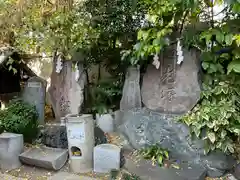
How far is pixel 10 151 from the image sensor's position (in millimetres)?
3547

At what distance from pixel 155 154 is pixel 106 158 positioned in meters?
0.66

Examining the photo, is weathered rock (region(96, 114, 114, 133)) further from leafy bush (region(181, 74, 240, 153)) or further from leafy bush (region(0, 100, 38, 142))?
leafy bush (region(181, 74, 240, 153))

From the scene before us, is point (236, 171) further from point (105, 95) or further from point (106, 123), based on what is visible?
point (105, 95)

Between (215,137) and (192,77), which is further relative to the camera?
(192,77)

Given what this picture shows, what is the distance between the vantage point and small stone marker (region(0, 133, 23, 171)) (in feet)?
11.6

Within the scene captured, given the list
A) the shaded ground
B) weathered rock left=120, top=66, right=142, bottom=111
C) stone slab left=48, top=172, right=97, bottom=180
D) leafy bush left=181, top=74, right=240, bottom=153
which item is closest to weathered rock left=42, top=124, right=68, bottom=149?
the shaded ground

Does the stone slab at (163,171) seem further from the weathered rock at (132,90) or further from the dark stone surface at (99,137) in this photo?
the weathered rock at (132,90)

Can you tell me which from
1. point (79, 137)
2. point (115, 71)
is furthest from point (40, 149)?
point (115, 71)

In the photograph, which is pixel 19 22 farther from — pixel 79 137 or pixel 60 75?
pixel 79 137

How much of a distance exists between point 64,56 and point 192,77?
2.24 m

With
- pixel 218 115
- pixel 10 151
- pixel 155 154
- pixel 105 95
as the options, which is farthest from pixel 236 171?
pixel 10 151

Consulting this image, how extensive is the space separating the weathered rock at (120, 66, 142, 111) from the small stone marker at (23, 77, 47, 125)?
1.54m

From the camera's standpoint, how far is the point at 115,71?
15.4 ft

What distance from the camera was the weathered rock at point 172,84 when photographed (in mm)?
3486
